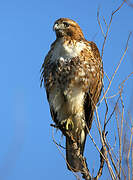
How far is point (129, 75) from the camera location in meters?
2.83

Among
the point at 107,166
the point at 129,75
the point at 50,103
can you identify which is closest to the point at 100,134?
the point at 107,166

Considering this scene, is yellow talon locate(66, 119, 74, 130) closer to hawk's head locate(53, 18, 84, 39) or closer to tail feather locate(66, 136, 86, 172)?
tail feather locate(66, 136, 86, 172)

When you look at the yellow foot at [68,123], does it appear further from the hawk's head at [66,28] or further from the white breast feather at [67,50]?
the hawk's head at [66,28]

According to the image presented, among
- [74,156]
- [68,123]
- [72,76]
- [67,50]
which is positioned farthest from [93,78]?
[74,156]

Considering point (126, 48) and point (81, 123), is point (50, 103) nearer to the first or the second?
point (81, 123)

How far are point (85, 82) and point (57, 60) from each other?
449 millimetres

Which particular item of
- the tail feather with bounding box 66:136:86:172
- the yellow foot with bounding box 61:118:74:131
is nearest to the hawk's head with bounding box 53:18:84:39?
the yellow foot with bounding box 61:118:74:131

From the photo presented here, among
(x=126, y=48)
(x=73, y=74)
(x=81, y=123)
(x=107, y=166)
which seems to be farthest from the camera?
(x=81, y=123)

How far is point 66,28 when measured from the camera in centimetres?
418

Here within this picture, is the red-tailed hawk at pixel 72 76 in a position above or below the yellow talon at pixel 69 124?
above

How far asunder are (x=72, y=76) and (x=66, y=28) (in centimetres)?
64

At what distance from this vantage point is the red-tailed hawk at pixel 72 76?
13.3 ft

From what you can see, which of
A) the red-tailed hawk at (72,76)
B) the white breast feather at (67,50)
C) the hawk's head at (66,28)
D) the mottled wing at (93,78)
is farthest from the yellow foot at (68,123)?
the hawk's head at (66,28)

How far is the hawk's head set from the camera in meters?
4.17
